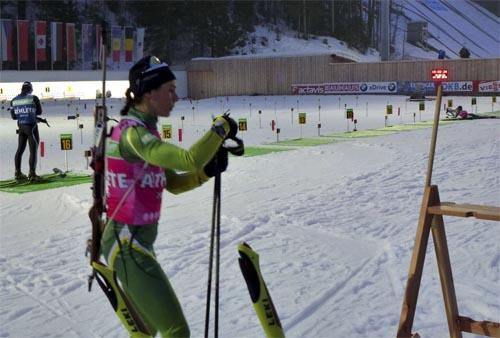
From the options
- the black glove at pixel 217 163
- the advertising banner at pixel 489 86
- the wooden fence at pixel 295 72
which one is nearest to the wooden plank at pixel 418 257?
the black glove at pixel 217 163

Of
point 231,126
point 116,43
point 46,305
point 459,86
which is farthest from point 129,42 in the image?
point 231,126

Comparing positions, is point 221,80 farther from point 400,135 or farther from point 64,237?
point 64,237

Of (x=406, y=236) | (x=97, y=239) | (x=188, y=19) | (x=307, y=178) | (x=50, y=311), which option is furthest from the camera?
(x=188, y=19)

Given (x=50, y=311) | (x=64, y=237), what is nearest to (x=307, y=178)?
(x=64, y=237)

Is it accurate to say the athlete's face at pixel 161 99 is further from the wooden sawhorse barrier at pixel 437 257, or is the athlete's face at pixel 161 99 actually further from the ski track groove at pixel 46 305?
the ski track groove at pixel 46 305

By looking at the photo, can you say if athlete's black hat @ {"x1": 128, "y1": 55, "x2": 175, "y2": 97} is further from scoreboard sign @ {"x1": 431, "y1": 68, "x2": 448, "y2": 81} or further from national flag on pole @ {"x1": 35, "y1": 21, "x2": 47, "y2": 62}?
national flag on pole @ {"x1": 35, "y1": 21, "x2": 47, "y2": 62}

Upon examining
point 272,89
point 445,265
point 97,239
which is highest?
point 272,89

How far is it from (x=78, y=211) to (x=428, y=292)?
5289 millimetres

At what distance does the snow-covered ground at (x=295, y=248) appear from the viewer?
4.80 meters

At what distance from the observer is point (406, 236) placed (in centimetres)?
695

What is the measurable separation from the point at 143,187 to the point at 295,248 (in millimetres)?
3913

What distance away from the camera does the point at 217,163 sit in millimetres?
3021

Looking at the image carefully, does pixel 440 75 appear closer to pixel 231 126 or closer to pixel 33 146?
pixel 231 126

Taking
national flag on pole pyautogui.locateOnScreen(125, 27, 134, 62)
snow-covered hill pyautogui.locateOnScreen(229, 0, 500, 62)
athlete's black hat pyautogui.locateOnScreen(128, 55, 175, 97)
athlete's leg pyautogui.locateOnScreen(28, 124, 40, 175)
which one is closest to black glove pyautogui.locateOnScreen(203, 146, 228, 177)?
athlete's black hat pyautogui.locateOnScreen(128, 55, 175, 97)
